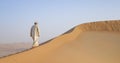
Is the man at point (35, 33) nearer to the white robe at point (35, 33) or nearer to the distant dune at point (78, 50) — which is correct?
the white robe at point (35, 33)

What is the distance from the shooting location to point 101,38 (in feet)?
64.3

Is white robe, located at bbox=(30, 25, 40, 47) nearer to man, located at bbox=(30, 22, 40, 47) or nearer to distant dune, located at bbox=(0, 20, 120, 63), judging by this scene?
man, located at bbox=(30, 22, 40, 47)

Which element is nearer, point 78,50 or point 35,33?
point 78,50

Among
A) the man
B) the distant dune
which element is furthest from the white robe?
the distant dune

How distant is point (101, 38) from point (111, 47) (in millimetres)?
3156

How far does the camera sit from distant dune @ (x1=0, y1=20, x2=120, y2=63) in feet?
43.0

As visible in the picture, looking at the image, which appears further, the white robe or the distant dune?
the white robe

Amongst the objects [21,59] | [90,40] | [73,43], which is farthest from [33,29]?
[21,59]

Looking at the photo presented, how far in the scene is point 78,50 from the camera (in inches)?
611

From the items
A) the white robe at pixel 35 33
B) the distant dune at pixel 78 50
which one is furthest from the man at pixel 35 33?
the distant dune at pixel 78 50

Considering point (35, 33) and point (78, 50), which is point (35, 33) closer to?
point (35, 33)

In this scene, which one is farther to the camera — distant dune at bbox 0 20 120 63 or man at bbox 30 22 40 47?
man at bbox 30 22 40 47

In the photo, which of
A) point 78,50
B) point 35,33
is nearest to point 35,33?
point 35,33

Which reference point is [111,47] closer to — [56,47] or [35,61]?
[56,47]
